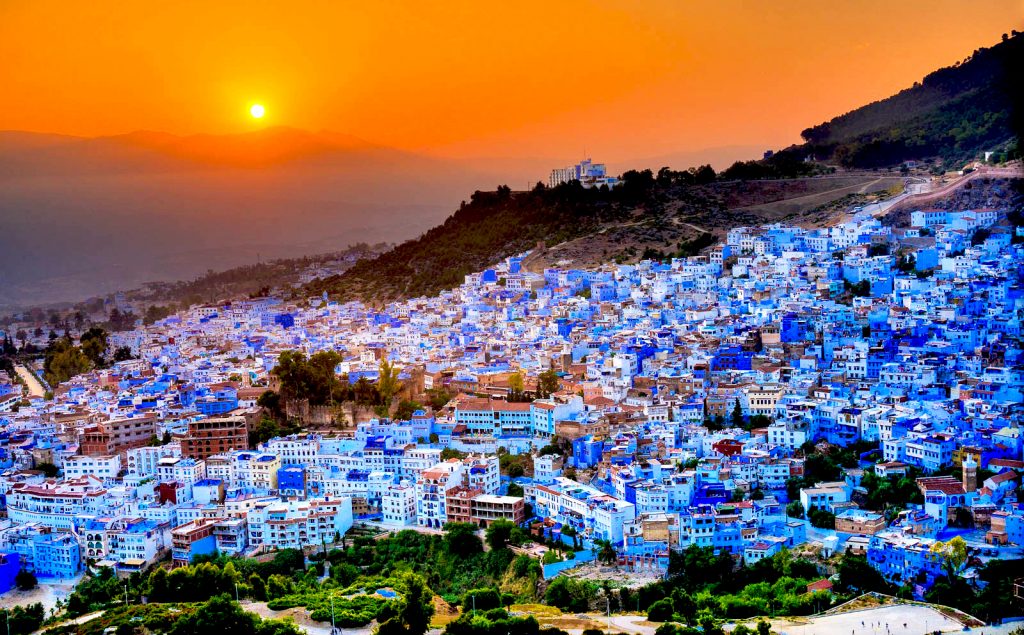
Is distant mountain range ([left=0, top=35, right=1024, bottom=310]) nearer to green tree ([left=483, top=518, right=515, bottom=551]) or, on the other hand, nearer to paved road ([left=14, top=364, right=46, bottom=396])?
paved road ([left=14, top=364, right=46, bottom=396])

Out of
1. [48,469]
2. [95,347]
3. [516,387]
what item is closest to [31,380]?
[95,347]

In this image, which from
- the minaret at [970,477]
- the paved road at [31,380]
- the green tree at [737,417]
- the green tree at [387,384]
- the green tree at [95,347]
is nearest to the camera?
the minaret at [970,477]

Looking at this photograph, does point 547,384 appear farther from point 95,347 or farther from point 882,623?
point 95,347

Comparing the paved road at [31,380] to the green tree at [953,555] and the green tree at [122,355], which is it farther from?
the green tree at [953,555]

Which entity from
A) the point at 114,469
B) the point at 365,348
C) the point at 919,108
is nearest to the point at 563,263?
the point at 365,348

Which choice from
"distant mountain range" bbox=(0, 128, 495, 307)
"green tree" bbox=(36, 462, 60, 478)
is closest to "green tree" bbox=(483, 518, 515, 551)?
"green tree" bbox=(36, 462, 60, 478)

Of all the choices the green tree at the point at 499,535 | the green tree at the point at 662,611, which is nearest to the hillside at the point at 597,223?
the green tree at the point at 499,535

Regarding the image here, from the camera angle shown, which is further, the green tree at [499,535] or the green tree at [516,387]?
the green tree at [516,387]

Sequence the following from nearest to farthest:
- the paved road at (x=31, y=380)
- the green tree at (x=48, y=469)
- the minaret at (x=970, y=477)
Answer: the minaret at (x=970, y=477) → the green tree at (x=48, y=469) → the paved road at (x=31, y=380)
